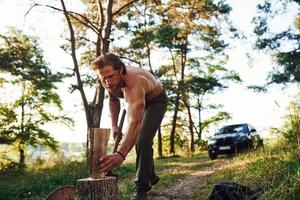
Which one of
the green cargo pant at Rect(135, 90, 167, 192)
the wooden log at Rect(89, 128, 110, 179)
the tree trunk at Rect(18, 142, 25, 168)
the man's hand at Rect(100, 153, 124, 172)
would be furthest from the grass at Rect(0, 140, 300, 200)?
the tree trunk at Rect(18, 142, 25, 168)

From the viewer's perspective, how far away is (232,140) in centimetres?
1723

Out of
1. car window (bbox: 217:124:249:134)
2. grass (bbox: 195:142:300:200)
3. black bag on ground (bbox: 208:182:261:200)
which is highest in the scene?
car window (bbox: 217:124:249:134)

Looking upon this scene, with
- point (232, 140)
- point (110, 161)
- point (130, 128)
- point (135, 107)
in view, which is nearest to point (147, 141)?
point (135, 107)

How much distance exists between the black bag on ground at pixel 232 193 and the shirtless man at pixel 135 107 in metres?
0.85

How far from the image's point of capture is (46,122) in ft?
74.8

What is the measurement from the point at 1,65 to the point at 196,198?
13195 millimetres

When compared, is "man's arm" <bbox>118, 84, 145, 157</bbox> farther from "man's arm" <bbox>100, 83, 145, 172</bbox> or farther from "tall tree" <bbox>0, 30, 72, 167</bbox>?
"tall tree" <bbox>0, 30, 72, 167</bbox>

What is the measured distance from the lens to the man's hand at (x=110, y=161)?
3.10 metres

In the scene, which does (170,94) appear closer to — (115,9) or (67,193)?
(115,9)

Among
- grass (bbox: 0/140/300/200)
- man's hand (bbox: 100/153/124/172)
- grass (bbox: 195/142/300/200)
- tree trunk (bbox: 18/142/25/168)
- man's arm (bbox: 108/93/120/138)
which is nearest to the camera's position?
man's hand (bbox: 100/153/124/172)

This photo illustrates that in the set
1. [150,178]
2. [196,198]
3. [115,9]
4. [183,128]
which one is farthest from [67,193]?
[183,128]

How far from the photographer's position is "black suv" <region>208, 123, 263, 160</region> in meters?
17.1

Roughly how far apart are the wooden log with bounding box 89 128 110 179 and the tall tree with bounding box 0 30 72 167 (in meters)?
14.4

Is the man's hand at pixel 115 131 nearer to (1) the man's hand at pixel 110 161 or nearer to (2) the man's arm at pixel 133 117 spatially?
(2) the man's arm at pixel 133 117
